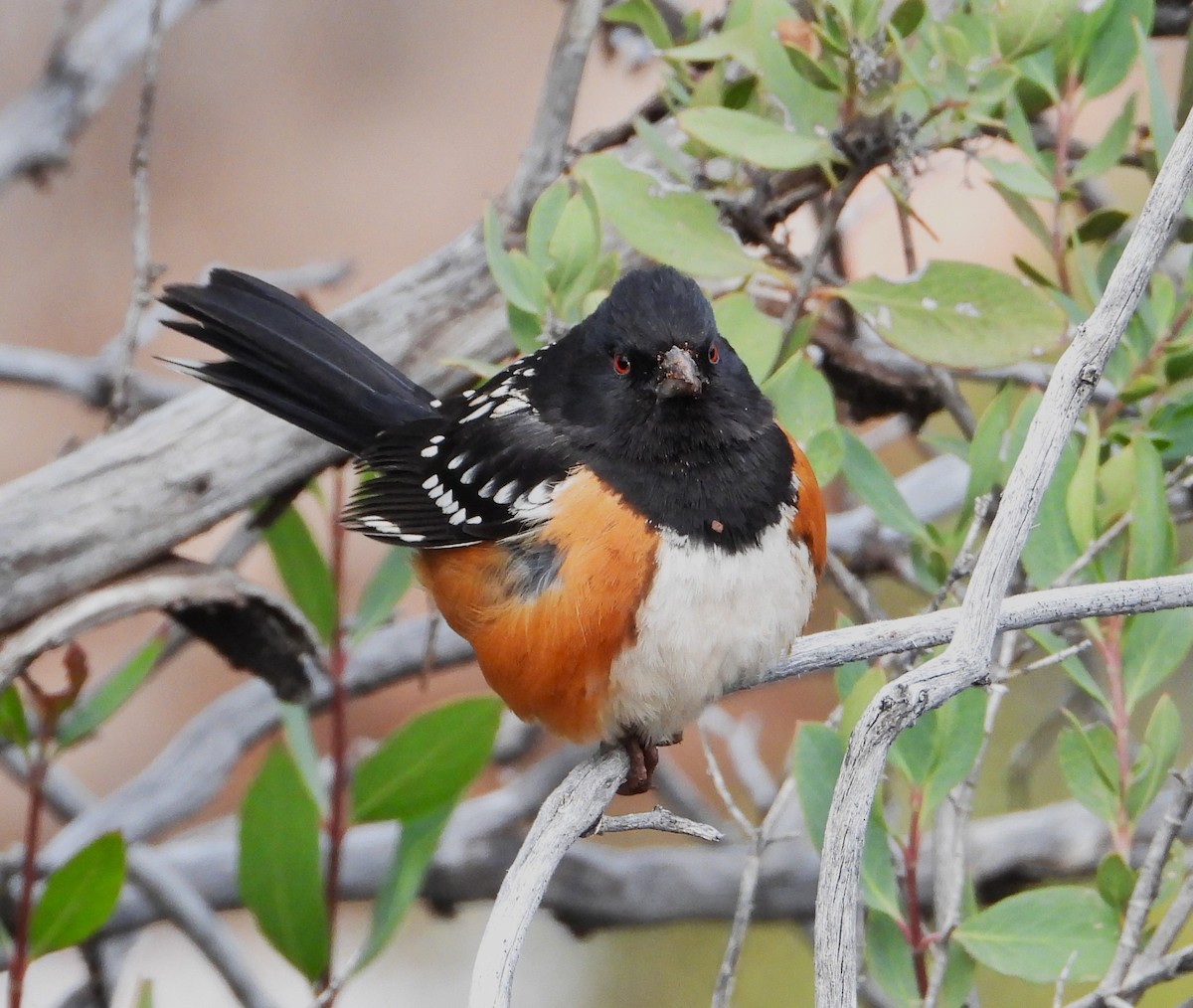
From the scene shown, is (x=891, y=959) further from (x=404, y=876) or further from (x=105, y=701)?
(x=105, y=701)

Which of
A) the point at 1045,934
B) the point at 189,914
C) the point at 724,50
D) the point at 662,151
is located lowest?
the point at 189,914

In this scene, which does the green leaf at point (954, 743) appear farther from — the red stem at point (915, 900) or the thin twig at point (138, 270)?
the thin twig at point (138, 270)

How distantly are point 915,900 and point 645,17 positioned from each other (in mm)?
1246

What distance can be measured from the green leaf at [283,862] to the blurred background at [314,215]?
6.47ft

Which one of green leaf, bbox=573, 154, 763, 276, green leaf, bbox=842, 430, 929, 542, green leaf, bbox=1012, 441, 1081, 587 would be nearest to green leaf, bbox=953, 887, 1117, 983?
green leaf, bbox=1012, 441, 1081, 587

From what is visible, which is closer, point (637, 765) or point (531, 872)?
point (531, 872)

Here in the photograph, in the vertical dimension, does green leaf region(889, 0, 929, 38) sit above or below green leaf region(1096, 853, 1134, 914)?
above

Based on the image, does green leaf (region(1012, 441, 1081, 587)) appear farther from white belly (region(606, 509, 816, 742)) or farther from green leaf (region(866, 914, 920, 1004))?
green leaf (region(866, 914, 920, 1004))

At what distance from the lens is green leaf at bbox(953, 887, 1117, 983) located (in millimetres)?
1589

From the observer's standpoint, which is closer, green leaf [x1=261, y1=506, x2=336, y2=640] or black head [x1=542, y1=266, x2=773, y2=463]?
black head [x1=542, y1=266, x2=773, y2=463]

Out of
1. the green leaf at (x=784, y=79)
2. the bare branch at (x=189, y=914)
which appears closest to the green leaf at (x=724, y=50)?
the green leaf at (x=784, y=79)

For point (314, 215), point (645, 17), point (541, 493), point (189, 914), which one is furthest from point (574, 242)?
point (314, 215)

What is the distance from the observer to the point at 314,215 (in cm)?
523

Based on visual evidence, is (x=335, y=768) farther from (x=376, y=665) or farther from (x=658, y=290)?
(x=658, y=290)
